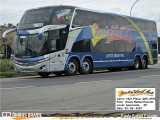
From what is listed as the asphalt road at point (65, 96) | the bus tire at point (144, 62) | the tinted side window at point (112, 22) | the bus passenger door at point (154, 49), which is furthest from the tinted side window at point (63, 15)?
the bus passenger door at point (154, 49)

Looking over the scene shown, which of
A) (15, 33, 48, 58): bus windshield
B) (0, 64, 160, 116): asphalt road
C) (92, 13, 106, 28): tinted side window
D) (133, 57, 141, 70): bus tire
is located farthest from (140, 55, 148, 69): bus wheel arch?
(0, 64, 160, 116): asphalt road

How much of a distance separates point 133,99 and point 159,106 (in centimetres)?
119

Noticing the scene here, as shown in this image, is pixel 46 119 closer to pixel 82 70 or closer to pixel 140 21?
pixel 82 70

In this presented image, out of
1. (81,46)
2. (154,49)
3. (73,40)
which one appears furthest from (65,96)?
Answer: (154,49)

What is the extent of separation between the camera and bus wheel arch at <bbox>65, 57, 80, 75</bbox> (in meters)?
19.6

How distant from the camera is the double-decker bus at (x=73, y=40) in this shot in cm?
1855

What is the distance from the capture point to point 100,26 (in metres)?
21.8

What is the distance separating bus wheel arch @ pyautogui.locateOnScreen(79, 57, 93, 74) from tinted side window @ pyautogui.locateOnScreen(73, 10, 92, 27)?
2117 mm

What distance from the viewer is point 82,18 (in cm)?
2053

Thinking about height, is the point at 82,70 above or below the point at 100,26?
below

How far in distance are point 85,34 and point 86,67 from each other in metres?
1.95

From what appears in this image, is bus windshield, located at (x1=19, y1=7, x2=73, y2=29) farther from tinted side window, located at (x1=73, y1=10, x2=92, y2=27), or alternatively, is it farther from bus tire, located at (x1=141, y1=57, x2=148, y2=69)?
bus tire, located at (x1=141, y1=57, x2=148, y2=69)

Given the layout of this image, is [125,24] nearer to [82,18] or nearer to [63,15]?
[82,18]

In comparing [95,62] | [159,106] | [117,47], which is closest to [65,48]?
[95,62]
